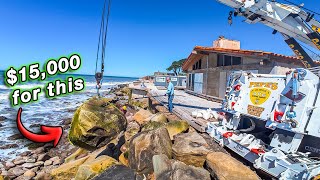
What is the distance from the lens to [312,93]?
523 centimetres

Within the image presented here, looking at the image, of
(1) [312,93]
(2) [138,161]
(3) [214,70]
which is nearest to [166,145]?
(2) [138,161]

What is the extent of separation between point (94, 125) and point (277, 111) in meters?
4.94

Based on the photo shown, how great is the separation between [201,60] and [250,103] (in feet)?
55.1

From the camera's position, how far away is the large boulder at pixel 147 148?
6492mm

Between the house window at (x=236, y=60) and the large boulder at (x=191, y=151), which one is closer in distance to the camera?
the large boulder at (x=191, y=151)

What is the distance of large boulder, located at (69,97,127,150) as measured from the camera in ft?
22.7

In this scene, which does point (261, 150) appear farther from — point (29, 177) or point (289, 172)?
point (29, 177)

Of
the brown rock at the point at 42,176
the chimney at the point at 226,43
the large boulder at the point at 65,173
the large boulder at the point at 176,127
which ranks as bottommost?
the brown rock at the point at 42,176

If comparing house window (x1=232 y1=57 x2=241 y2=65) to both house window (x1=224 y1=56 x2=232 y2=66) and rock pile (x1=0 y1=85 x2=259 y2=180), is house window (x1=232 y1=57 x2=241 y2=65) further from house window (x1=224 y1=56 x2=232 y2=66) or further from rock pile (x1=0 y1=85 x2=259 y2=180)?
rock pile (x1=0 y1=85 x2=259 y2=180)

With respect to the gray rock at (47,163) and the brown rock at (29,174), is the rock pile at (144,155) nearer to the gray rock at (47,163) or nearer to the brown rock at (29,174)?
the brown rock at (29,174)

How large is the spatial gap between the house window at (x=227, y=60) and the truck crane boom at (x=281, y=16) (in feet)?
24.6

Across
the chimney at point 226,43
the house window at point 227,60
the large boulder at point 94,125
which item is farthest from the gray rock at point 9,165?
the chimney at point 226,43

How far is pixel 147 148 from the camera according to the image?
259 inches

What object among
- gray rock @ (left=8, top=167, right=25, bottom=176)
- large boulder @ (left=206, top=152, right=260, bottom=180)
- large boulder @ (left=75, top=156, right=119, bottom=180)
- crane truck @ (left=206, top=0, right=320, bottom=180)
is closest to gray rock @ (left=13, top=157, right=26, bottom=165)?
gray rock @ (left=8, top=167, right=25, bottom=176)
